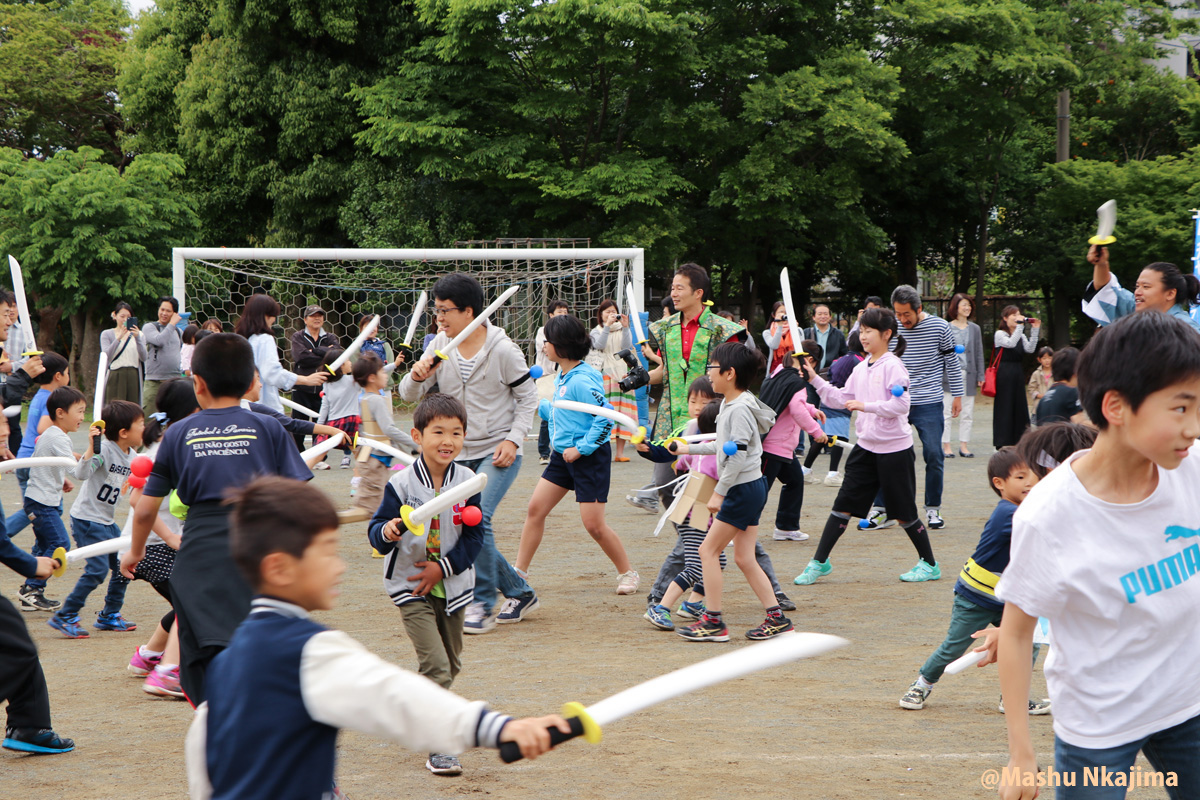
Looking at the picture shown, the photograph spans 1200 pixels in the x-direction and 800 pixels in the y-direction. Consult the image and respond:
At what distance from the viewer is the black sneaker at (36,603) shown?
6.59 meters

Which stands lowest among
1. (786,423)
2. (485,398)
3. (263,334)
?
(786,423)

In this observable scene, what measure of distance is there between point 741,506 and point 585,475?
3.65 feet

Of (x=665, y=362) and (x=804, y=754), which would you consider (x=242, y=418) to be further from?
(x=665, y=362)

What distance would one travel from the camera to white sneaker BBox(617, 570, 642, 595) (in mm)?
6859

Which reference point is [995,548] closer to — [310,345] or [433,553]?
[433,553]

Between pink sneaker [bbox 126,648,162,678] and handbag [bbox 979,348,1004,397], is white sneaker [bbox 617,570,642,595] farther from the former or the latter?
handbag [bbox 979,348,1004,397]

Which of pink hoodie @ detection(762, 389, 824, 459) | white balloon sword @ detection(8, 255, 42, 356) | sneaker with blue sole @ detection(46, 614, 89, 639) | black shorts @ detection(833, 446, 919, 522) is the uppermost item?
white balloon sword @ detection(8, 255, 42, 356)

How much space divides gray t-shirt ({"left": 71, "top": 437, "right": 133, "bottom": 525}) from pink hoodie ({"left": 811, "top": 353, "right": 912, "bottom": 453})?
14.0 feet

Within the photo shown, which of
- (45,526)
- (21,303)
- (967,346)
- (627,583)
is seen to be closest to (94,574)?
(45,526)

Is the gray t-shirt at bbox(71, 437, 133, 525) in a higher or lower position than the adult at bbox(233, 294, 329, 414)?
lower

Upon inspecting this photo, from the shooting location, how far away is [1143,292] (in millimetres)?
5492

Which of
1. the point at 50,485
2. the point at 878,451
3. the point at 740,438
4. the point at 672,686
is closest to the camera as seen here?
the point at 672,686

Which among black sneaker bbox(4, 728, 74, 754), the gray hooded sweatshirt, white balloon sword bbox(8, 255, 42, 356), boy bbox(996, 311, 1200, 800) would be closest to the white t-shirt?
boy bbox(996, 311, 1200, 800)

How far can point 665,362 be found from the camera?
7.02 metres
